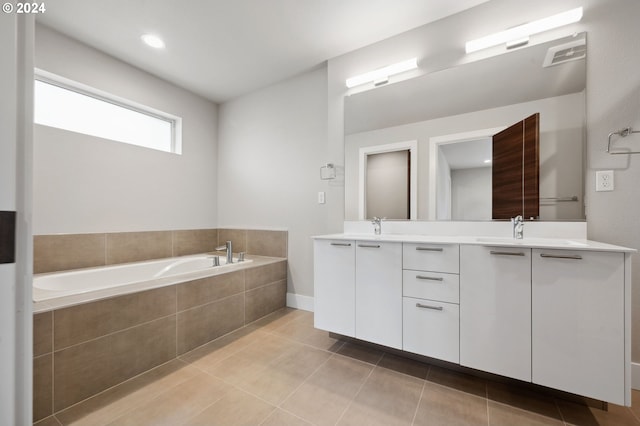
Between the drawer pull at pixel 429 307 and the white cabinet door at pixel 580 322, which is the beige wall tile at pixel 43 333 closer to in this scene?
the drawer pull at pixel 429 307

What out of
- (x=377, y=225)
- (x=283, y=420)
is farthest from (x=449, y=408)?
(x=377, y=225)

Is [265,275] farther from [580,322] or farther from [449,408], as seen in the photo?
[580,322]

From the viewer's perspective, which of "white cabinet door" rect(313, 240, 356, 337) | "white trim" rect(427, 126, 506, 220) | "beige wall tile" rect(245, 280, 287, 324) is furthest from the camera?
"beige wall tile" rect(245, 280, 287, 324)

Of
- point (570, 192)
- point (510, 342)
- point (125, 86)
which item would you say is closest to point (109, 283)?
point (125, 86)

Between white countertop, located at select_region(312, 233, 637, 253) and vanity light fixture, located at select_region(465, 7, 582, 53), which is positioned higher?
vanity light fixture, located at select_region(465, 7, 582, 53)

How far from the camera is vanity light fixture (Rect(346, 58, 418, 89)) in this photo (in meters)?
2.12

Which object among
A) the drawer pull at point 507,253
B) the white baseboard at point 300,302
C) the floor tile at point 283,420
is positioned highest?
the drawer pull at point 507,253

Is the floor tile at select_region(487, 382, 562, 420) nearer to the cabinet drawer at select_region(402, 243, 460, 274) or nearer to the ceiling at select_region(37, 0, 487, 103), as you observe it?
the cabinet drawer at select_region(402, 243, 460, 274)

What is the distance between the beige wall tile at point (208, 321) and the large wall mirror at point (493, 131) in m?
1.55

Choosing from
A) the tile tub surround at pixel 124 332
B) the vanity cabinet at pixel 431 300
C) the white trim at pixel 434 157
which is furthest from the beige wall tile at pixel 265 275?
the white trim at pixel 434 157

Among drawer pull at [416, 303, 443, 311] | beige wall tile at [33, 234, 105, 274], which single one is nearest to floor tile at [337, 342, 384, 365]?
drawer pull at [416, 303, 443, 311]

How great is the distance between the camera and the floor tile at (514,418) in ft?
4.11

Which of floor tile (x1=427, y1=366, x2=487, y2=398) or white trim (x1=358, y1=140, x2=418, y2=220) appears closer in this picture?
floor tile (x1=427, y1=366, x2=487, y2=398)

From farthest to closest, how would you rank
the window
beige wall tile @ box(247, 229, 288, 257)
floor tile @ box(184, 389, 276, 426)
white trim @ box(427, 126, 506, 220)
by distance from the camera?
beige wall tile @ box(247, 229, 288, 257)
the window
white trim @ box(427, 126, 506, 220)
floor tile @ box(184, 389, 276, 426)
